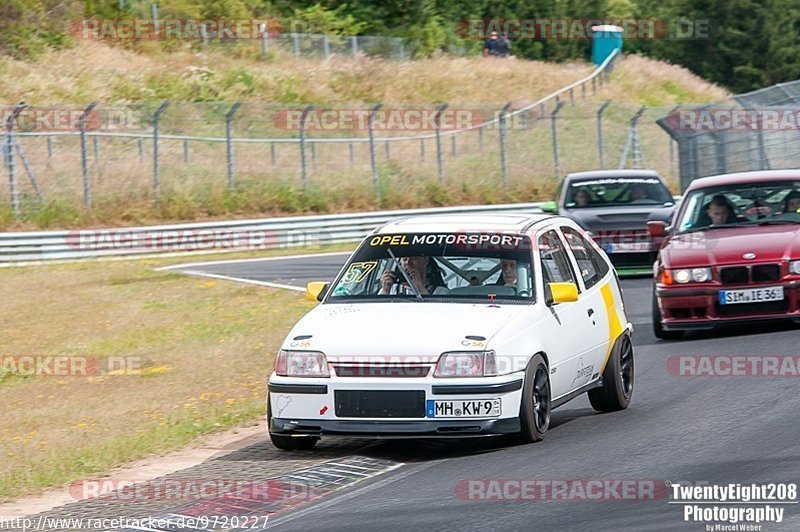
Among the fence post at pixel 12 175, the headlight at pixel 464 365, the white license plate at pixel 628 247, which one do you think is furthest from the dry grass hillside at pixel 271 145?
the headlight at pixel 464 365

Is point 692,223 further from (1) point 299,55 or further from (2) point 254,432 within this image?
(1) point 299,55

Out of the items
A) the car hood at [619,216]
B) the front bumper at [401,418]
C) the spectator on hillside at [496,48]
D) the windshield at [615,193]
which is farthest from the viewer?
the spectator on hillside at [496,48]

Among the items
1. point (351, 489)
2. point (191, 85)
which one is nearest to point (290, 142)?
point (191, 85)

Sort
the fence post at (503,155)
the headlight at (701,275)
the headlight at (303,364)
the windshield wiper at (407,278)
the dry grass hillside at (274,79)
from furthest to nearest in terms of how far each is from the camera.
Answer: the dry grass hillside at (274,79), the fence post at (503,155), the headlight at (701,275), the windshield wiper at (407,278), the headlight at (303,364)

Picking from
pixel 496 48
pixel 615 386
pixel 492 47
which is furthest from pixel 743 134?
pixel 492 47

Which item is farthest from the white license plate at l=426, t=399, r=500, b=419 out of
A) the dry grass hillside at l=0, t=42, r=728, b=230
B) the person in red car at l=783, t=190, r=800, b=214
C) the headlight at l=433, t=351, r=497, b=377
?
the dry grass hillside at l=0, t=42, r=728, b=230

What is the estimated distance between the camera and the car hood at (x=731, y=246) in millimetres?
13281

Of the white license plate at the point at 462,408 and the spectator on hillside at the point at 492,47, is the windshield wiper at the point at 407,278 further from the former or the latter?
the spectator on hillside at the point at 492,47

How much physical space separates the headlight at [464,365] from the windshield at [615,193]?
41.6 feet

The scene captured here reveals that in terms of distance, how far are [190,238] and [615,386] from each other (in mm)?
19977

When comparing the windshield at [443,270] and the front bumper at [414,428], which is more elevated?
the windshield at [443,270]

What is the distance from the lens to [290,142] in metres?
35.6

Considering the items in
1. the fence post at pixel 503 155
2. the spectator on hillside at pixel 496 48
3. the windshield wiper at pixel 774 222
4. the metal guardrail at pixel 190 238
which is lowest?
the metal guardrail at pixel 190 238

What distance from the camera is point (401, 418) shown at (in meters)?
8.46
